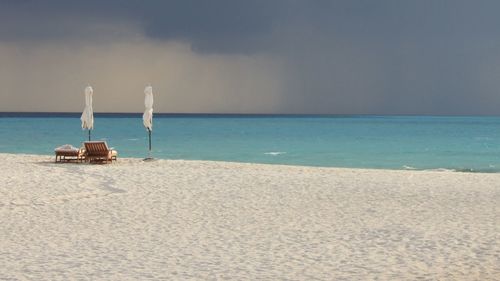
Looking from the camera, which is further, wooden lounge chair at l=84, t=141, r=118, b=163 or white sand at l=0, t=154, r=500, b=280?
wooden lounge chair at l=84, t=141, r=118, b=163

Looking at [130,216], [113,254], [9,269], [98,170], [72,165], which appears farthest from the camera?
[72,165]

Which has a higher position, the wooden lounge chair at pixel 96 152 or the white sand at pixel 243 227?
the wooden lounge chair at pixel 96 152

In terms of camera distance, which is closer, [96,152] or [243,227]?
[243,227]

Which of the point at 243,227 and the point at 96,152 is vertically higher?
the point at 96,152

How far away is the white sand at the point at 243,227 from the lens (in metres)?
7.15

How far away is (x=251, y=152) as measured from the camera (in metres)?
40.2

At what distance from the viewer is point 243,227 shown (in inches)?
386

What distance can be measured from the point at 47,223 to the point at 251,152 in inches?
1200

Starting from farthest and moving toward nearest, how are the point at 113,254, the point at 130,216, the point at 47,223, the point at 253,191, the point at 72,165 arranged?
the point at 72,165 → the point at 253,191 → the point at 130,216 → the point at 47,223 → the point at 113,254

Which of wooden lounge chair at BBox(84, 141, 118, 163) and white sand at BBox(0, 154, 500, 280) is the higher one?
wooden lounge chair at BBox(84, 141, 118, 163)

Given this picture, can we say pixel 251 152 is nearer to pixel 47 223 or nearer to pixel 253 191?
pixel 253 191

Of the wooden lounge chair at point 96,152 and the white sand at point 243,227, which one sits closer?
the white sand at point 243,227

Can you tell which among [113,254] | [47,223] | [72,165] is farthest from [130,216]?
[72,165]

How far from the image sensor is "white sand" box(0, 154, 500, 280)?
7148 mm
